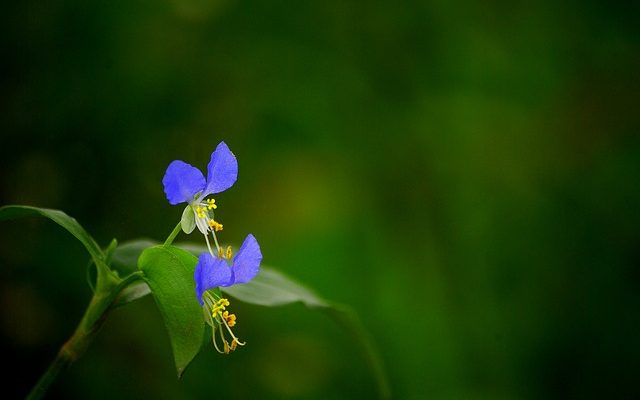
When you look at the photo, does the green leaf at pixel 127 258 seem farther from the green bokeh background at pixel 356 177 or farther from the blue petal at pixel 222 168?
the green bokeh background at pixel 356 177

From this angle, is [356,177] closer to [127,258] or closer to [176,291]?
[127,258]

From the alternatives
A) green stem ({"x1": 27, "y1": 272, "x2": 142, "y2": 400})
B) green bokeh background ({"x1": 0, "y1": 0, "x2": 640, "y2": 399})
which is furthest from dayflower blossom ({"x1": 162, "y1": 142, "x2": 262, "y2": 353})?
green bokeh background ({"x1": 0, "y1": 0, "x2": 640, "y2": 399})

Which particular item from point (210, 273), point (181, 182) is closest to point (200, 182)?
point (181, 182)

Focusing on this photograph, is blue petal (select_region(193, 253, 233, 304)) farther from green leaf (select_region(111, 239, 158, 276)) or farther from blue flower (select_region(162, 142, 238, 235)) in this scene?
green leaf (select_region(111, 239, 158, 276))

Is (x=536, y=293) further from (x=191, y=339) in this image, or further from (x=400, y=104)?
(x=191, y=339)

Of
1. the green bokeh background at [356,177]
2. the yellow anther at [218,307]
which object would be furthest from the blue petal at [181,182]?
the green bokeh background at [356,177]

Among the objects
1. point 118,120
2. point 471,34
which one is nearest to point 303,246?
point 118,120
